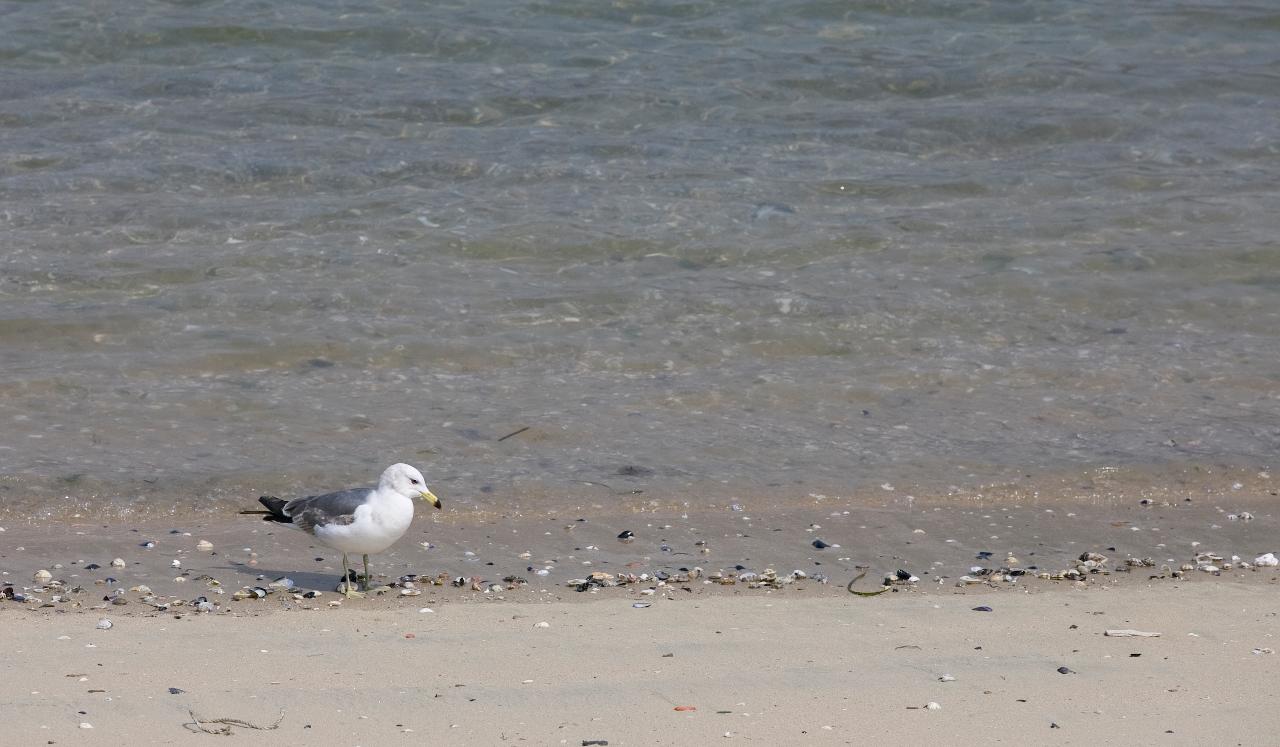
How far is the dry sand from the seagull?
0.80 ft

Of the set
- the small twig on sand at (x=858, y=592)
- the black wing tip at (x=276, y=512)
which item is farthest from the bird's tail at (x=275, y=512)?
the small twig on sand at (x=858, y=592)

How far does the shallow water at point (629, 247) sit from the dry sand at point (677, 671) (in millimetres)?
1647

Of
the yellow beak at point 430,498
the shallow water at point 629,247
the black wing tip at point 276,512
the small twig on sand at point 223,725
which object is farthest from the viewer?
the shallow water at point 629,247

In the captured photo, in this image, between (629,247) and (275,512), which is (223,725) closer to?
(275,512)

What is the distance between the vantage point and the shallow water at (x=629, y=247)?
7820 mm

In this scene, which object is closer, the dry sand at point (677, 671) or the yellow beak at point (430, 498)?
the dry sand at point (677, 671)

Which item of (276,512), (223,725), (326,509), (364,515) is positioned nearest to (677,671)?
(223,725)

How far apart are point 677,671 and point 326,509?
1762 millimetres

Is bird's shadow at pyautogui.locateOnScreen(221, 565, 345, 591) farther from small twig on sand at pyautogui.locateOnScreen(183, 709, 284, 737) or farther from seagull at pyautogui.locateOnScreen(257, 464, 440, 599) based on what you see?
small twig on sand at pyautogui.locateOnScreen(183, 709, 284, 737)

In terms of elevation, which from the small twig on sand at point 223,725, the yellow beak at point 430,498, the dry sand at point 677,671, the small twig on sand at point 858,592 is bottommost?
the small twig on sand at point 858,592

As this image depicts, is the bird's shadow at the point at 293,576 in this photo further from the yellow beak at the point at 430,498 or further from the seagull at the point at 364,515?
the yellow beak at the point at 430,498

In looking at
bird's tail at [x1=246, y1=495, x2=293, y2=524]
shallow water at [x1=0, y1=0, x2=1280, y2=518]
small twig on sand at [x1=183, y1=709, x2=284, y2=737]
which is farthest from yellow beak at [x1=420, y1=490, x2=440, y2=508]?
small twig on sand at [x1=183, y1=709, x2=284, y2=737]

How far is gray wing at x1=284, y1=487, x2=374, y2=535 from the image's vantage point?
593 centimetres

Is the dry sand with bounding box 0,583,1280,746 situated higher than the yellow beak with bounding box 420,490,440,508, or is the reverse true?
the yellow beak with bounding box 420,490,440,508
